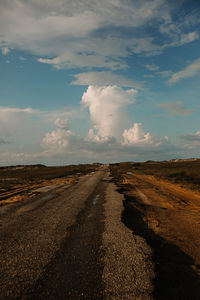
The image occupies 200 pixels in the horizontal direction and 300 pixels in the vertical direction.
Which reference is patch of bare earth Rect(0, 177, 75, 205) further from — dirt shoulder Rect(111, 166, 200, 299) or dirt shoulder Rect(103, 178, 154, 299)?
dirt shoulder Rect(103, 178, 154, 299)

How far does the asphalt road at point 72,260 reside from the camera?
13.7 ft

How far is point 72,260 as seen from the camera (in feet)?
18.0

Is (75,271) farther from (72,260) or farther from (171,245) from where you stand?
(171,245)

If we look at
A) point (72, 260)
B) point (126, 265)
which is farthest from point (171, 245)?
point (72, 260)

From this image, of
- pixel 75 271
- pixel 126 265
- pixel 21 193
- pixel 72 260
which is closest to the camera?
pixel 75 271

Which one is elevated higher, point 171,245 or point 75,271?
point 75,271

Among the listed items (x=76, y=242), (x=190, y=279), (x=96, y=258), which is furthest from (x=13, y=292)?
(x=190, y=279)

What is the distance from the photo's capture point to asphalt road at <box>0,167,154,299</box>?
4.18 m

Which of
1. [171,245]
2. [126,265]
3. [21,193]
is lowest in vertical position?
[171,245]

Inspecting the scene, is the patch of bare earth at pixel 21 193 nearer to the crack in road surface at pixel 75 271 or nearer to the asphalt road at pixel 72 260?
the asphalt road at pixel 72 260

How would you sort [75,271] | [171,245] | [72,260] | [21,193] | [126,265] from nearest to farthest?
[75,271]
[126,265]
[72,260]
[171,245]
[21,193]

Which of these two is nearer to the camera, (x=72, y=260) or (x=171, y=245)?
(x=72, y=260)

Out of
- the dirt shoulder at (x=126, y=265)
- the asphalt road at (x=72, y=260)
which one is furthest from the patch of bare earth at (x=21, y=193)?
the dirt shoulder at (x=126, y=265)

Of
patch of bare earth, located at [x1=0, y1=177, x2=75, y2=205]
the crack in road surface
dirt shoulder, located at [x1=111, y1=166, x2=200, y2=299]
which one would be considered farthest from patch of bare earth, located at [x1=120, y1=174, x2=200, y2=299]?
patch of bare earth, located at [x1=0, y1=177, x2=75, y2=205]
